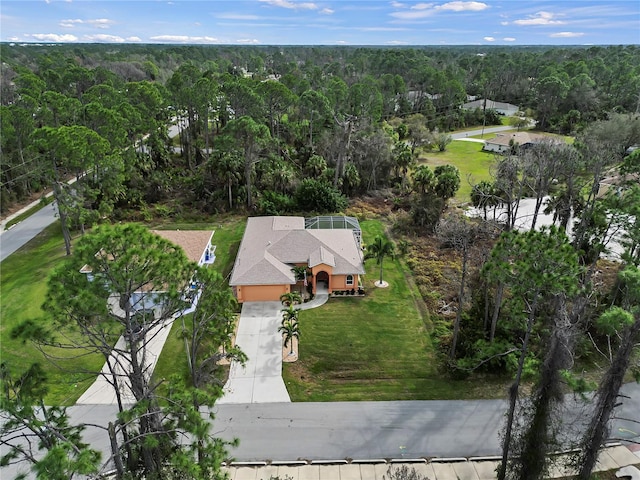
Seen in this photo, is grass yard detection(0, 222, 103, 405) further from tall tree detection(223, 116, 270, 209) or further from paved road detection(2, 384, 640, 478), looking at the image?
tall tree detection(223, 116, 270, 209)

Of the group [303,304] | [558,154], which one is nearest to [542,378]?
[303,304]

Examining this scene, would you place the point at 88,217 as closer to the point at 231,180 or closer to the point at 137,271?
the point at 231,180

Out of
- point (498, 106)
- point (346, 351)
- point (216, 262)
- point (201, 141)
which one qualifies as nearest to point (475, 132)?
point (498, 106)

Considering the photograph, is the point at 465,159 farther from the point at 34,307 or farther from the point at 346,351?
the point at 34,307

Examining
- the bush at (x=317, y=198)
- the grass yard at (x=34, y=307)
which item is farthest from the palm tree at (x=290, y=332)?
the bush at (x=317, y=198)

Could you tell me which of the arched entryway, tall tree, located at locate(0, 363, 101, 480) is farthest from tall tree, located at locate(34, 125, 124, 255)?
tall tree, located at locate(0, 363, 101, 480)

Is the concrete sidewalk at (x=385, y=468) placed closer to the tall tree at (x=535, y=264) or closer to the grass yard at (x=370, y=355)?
the grass yard at (x=370, y=355)
